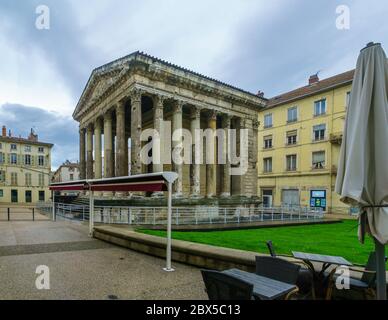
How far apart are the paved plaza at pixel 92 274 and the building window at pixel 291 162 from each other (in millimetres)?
27118

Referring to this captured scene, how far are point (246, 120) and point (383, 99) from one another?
22.1 metres

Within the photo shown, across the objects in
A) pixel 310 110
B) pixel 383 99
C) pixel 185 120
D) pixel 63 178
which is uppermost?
pixel 310 110

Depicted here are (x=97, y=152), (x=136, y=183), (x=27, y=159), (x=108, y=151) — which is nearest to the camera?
(x=136, y=183)

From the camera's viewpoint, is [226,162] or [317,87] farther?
[317,87]

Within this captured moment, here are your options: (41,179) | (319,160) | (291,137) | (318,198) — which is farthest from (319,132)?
(41,179)

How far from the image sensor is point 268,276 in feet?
11.3

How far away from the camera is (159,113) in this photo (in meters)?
17.5

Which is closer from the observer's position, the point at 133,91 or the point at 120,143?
the point at 133,91

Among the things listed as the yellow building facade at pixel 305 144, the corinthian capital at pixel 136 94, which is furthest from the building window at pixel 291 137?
the corinthian capital at pixel 136 94

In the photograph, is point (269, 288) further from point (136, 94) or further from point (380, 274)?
point (136, 94)

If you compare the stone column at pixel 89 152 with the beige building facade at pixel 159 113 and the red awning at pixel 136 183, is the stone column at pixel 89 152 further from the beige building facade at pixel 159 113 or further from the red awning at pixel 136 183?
the red awning at pixel 136 183

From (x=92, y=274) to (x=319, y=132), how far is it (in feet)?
93.8

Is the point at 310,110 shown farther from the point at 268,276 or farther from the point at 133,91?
the point at 268,276
